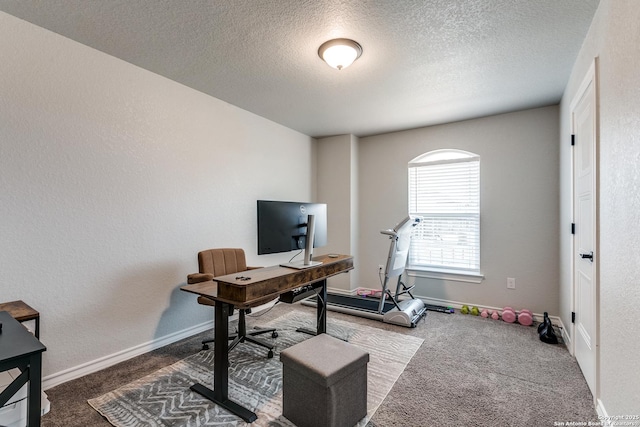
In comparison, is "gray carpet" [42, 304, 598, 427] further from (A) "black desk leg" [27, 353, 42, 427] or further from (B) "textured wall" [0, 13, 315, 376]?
(A) "black desk leg" [27, 353, 42, 427]

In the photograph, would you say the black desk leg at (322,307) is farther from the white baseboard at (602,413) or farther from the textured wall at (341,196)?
the white baseboard at (602,413)

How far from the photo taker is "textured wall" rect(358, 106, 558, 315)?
3.53m

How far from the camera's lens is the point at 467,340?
3.03m

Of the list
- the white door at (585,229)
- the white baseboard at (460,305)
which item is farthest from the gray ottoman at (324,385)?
the white baseboard at (460,305)

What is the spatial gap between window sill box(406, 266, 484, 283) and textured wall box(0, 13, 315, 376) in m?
2.62

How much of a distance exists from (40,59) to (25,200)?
3.25ft

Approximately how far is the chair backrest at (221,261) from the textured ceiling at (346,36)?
5.45ft

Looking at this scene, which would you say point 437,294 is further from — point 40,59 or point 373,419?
point 40,59

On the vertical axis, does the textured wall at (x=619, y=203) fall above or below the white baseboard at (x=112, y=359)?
above

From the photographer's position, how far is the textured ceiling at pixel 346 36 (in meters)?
1.92

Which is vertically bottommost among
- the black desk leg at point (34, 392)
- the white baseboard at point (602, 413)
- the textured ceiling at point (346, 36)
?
the white baseboard at point (602, 413)

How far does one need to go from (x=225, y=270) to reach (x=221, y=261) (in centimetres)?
10

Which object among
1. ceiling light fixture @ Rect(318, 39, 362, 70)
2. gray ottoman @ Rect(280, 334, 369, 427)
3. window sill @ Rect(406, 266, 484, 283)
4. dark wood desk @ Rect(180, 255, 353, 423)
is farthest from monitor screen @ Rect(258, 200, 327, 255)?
window sill @ Rect(406, 266, 484, 283)

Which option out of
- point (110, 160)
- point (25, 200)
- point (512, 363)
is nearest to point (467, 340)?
point (512, 363)
